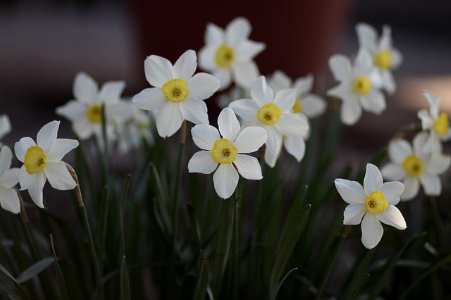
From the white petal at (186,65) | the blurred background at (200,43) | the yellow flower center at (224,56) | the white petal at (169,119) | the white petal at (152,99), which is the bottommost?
the blurred background at (200,43)

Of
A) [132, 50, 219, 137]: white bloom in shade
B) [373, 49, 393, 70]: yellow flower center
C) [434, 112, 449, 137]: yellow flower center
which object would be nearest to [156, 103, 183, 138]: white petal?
[132, 50, 219, 137]: white bloom in shade

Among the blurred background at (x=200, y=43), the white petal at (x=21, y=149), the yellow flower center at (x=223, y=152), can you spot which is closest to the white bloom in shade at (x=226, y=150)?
the yellow flower center at (x=223, y=152)

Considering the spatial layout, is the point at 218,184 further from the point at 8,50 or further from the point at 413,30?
the point at 413,30

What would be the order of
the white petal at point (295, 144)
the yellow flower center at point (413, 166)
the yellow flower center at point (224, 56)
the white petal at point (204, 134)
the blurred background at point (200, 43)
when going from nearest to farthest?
the white petal at point (204, 134), the white petal at point (295, 144), the yellow flower center at point (413, 166), the yellow flower center at point (224, 56), the blurred background at point (200, 43)

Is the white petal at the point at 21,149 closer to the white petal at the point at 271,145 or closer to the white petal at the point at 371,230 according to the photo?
the white petal at the point at 271,145

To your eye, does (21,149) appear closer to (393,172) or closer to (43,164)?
(43,164)

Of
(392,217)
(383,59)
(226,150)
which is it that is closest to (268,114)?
(226,150)

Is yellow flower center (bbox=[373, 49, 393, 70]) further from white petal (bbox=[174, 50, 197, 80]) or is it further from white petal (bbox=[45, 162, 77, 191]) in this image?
white petal (bbox=[45, 162, 77, 191])
